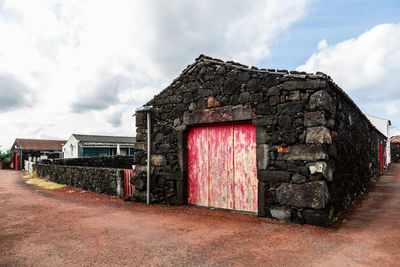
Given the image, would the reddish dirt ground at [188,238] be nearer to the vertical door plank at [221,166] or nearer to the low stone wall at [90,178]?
the vertical door plank at [221,166]

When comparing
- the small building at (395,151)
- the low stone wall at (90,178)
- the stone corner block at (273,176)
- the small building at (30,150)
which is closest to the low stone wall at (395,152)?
the small building at (395,151)

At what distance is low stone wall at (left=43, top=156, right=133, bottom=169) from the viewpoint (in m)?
18.7

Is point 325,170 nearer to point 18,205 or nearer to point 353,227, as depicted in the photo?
point 353,227

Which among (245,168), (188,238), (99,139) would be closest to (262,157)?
(245,168)

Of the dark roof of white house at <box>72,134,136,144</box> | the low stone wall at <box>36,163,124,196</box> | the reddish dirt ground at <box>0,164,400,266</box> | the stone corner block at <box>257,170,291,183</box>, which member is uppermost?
the dark roof of white house at <box>72,134,136,144</box>

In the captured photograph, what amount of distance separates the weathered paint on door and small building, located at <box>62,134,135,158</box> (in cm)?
2477

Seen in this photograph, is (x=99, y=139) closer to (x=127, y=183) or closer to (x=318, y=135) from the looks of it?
(x=127, y=183)

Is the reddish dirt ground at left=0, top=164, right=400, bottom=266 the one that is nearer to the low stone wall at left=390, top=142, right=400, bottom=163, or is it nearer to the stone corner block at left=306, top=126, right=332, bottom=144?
the stone corner block at left=306, top=126, right=332, bottom=144

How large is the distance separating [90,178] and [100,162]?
32.2 feet

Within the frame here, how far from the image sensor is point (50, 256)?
12.8 feet

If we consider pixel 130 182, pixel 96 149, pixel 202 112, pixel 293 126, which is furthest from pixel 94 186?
pixel 96 149

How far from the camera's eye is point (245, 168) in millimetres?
6266


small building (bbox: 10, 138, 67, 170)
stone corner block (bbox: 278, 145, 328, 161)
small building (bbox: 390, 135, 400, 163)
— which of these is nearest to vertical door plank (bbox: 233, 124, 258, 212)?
stone corner block (bbox: 278, 145, 328, 161)

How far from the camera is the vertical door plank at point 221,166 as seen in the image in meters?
6.51
